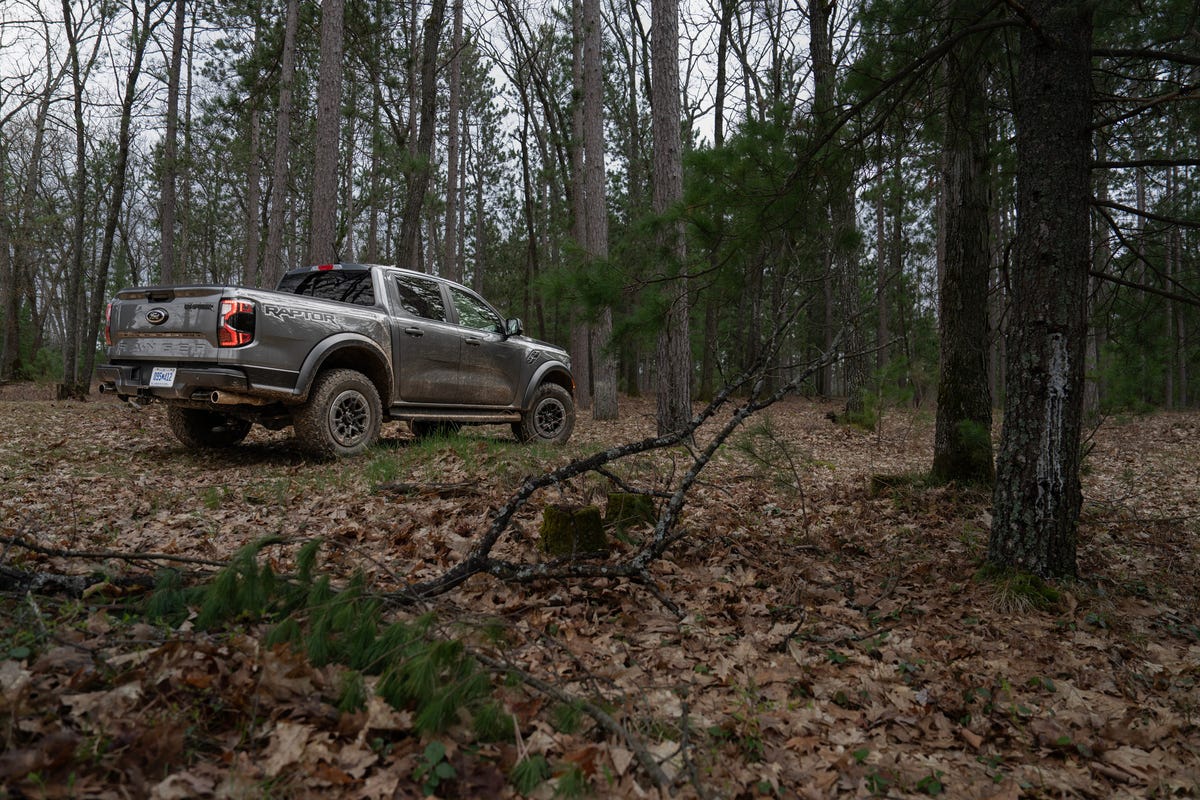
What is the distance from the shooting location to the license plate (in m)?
5.69

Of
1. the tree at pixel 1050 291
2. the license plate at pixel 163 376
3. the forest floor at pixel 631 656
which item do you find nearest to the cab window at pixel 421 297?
the forest floor at pixel 631 656

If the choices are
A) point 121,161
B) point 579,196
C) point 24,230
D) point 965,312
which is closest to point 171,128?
point 121,161

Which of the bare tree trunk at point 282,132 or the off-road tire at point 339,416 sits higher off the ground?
the bare tree trunk at point 282,132

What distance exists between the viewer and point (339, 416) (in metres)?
6.46

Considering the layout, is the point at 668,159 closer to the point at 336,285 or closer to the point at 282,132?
the point at 336,285

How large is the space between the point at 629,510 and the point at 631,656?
160 cm

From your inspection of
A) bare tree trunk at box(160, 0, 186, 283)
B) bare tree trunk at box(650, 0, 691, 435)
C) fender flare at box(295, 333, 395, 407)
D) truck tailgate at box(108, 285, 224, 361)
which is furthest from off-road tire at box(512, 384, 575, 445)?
bare tree trunk at box(160, 0, 186, 283)

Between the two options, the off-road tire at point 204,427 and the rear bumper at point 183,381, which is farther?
the off-road tire at point 204,427

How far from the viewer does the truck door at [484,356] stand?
7.77 meters

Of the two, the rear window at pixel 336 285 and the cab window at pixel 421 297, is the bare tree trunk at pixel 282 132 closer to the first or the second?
the rear window at pixel 336 285

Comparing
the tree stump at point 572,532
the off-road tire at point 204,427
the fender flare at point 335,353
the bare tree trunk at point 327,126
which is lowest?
the tree stump at point 572,532

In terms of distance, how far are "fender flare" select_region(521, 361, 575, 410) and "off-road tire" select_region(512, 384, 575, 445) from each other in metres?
0.08

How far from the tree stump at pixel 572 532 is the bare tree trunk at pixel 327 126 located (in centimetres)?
740

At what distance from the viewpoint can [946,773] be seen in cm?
225
